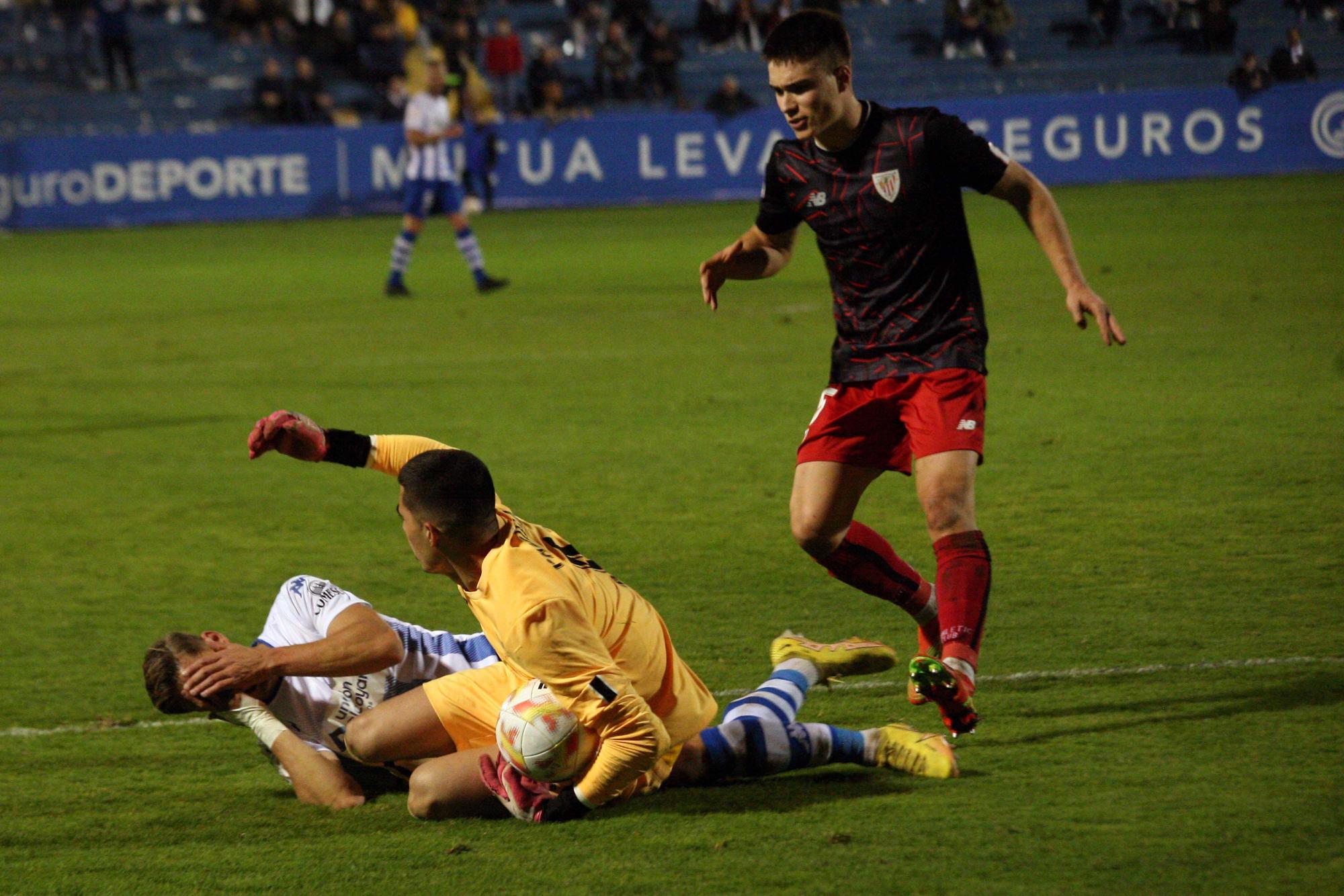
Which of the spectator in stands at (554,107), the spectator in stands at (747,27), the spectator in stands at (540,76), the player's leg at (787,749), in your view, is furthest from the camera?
the spectator in stands at (747,27)

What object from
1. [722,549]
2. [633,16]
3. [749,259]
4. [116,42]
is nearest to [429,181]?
[722,549]

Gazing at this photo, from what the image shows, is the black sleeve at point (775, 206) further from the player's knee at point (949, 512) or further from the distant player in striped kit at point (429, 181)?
the distant player in striped kit at point (429, 181)

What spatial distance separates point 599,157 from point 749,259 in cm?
2164

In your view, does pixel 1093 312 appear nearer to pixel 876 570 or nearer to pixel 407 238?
pixel 876 570

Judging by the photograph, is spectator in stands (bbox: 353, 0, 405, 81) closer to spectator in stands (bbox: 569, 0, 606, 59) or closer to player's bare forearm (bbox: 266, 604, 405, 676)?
spectator in stands (bbox: 569, 0, 606, 59)

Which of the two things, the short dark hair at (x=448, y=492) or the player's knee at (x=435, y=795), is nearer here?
the short dark hair at (x=448, y=492)

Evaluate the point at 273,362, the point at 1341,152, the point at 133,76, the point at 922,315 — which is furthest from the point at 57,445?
the point at 133,76

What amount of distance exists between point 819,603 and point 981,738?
1670 millimetres

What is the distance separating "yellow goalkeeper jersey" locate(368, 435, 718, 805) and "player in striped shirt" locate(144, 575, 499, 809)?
19.0 inches

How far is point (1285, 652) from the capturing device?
5.38 meters

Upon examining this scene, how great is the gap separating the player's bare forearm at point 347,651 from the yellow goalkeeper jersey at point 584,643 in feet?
1.40

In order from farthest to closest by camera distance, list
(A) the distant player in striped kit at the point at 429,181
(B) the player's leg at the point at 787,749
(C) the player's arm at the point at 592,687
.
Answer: (A) the distant player in striped kit at the point at 429,181, (B) the player's leg at the point at 787,749, (C) the player's arm at the point at 592,687

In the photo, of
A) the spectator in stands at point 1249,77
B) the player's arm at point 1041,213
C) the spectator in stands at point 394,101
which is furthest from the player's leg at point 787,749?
the spectator in stands at point 394,101

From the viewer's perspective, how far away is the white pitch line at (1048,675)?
5.23 meters
